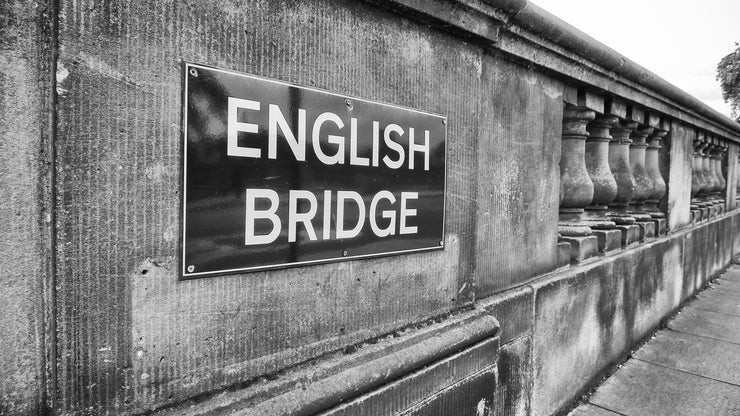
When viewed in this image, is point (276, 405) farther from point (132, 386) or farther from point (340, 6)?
point (340, 6)

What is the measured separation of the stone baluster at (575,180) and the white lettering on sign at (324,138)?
62.3 inches

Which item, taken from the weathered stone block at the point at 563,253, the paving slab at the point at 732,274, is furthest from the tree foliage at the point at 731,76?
the weathered stone block at the point at 563,253

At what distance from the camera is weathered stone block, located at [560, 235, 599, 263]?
2725 millimetres

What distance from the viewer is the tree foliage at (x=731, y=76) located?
14.4 meters

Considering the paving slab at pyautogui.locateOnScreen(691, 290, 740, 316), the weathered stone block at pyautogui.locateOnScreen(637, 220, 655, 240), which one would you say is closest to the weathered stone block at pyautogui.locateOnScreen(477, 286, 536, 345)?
the weathered stone block at pyautogui.locateOnScreen(637, 220, 655, 240)

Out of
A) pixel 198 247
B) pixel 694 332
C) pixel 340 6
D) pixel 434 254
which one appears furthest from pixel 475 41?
pixel 694 332

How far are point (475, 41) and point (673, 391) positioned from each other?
2.52 meters

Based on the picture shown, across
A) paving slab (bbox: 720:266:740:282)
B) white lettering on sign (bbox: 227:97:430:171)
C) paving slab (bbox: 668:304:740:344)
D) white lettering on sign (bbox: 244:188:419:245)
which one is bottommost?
paving slab (bbox: 668:304:740:344)

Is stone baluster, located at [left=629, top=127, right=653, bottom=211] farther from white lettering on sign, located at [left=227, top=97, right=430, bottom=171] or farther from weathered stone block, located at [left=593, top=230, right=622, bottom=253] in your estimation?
white lettering on sign, located at [left=227, top=97, right=430, bottom=171]

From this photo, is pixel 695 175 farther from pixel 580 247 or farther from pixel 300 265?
pixel 300 265

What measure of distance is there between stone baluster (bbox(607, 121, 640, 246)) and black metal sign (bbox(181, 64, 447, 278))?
254 cm

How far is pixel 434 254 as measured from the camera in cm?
166

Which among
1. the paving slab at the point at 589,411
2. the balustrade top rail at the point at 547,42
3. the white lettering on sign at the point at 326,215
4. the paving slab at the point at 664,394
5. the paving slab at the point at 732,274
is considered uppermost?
the balustrade top rail at the point at 547,42

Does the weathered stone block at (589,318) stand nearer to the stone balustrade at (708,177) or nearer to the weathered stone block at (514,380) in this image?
the weathered stone block at (514,380)
